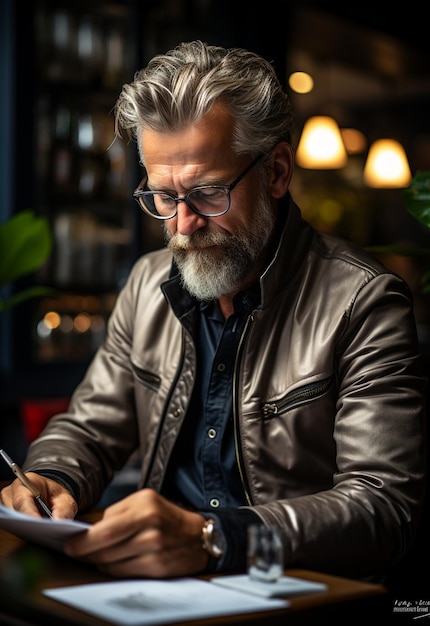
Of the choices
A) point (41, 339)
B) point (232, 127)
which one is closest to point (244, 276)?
point (232, 127)

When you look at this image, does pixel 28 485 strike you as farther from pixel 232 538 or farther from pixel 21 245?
pixel 21 245

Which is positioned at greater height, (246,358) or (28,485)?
(246,358)

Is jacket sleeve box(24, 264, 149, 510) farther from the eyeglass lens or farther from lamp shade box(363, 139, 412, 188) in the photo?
lamp shade box(363, 139, 412, 188)

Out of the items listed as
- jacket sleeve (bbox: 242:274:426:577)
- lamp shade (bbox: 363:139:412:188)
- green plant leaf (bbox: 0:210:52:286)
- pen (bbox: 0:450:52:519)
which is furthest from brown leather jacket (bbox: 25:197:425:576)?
lamp shade (bbox: 363:139:412:188)

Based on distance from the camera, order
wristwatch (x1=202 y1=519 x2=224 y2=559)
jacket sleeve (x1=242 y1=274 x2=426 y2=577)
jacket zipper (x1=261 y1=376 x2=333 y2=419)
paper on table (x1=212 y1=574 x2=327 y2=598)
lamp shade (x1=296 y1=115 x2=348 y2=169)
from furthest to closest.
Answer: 1. lamp shade (x1=296 y1=115 x2=348 y2=169)
2. jacket zipper (x1=261 y1=376 x2=333 y2=419)
3. jacket sleeve (x1=242 y1=274 x2=426 y2=577)
4. wristwatch (x1=202 y1=519 x2=224 y2=559)
5. paper on table (x1=212 y1=574 x2=327 y2=598)

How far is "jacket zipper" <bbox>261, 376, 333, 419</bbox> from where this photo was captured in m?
1.86

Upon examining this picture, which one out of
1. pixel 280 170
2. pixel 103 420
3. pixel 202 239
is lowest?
pixel 103 420

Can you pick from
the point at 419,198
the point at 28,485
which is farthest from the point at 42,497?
the point at 419,198

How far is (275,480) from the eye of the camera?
188 centimetres

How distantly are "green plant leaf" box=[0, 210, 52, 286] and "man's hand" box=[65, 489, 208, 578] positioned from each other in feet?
7.05

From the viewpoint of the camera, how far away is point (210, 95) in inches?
74.1

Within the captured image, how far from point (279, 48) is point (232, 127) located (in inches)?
137

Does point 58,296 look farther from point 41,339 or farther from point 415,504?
point 415,504

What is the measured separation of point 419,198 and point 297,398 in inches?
30.1
